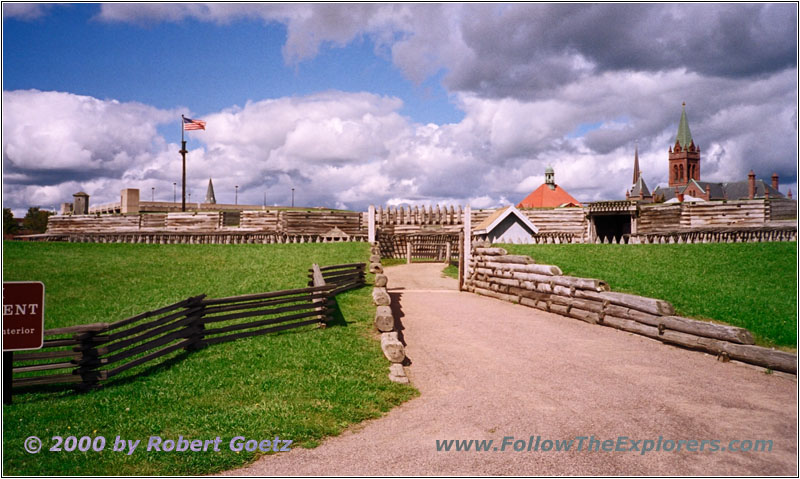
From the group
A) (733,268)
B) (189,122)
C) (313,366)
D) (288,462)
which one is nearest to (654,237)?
(733,268)

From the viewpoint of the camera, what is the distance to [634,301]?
1206cm

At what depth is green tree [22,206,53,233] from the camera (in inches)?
2507

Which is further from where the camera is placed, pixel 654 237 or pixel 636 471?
pixel 654 237

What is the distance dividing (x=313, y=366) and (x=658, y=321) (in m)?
7.62

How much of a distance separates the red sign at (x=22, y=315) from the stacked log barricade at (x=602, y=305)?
1121 centimetres

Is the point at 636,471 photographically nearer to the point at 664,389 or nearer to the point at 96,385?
the point at 664,389

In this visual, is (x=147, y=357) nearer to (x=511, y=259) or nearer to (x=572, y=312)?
(x=572, y=312)

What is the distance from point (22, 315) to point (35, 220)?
74629 mm

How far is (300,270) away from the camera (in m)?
20.6

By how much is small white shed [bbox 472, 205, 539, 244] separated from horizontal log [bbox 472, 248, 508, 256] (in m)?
8.80

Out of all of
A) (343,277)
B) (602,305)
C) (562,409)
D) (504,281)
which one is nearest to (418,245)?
(343,277)

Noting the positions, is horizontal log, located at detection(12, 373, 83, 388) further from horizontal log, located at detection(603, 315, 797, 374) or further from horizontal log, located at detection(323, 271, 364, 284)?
horizontal log, located at detection(603, 315, 797, 374)

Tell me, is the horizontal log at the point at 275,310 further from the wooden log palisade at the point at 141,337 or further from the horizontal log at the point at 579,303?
the horizontal log at the point at 579,303

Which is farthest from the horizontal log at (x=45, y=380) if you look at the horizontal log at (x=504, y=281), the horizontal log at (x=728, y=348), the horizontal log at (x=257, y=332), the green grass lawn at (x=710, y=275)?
the horizontal log at (x=504, y=281)
